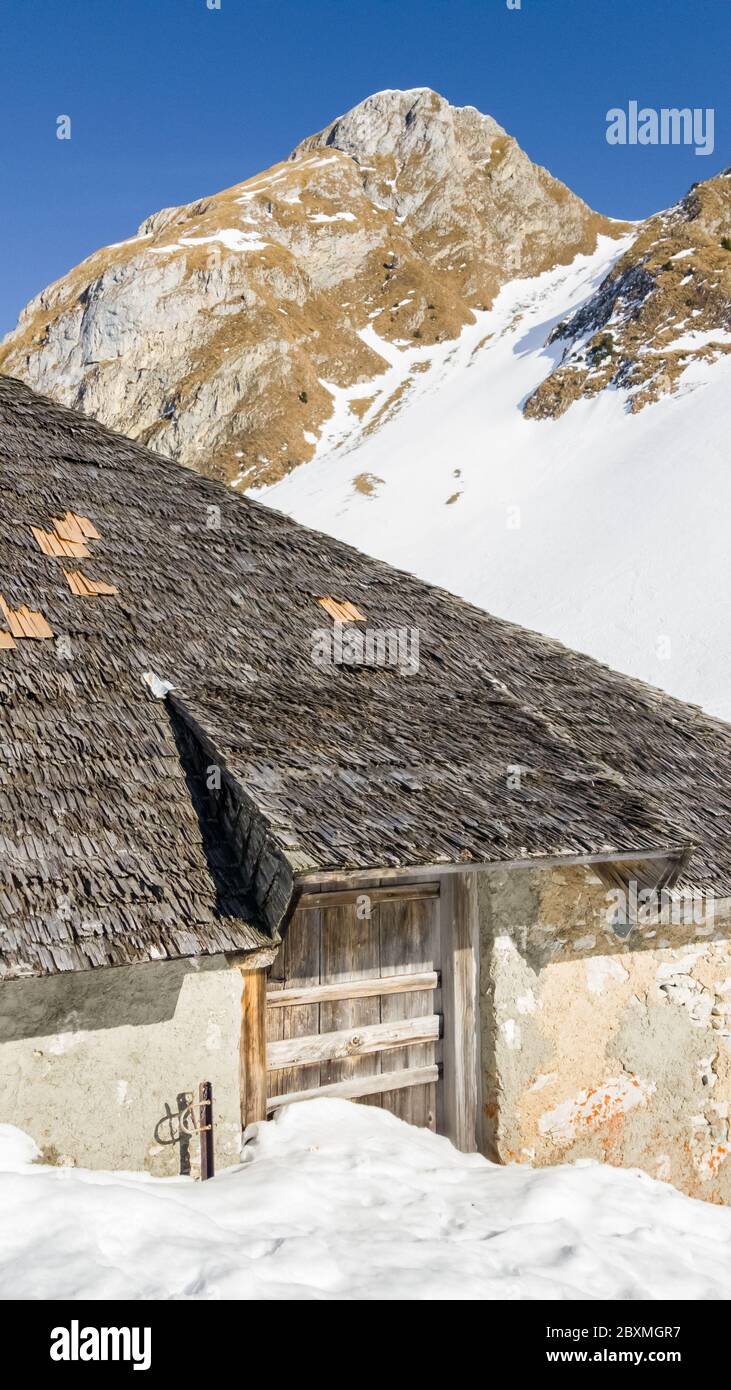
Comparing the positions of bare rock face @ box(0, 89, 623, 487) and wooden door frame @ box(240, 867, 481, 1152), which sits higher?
bare rock face @ box(0, 89, 623, 487)

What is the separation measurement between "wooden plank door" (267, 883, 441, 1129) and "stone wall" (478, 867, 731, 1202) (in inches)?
14.5

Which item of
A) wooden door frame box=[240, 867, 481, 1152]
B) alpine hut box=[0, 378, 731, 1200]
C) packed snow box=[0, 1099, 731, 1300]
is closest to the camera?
packed snow box=[0, 1099, 731, 1300]

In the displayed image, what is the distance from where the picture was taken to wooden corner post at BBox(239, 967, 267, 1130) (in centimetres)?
553

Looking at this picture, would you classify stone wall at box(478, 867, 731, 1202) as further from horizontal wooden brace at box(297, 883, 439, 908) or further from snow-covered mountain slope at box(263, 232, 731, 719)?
snow-covered mountain slope at box(263, 232, 731, 719)

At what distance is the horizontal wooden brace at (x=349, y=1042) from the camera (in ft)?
19.1

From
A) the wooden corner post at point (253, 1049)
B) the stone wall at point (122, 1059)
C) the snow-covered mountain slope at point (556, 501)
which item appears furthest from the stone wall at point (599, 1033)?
the snow-covered mountain slope at point (556, 501)

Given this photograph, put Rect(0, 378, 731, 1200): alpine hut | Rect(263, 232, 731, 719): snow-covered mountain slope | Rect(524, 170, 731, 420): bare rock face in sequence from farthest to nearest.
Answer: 1. Rect(524, 170, 731, 420): bare rock face
2. Rect(263, 232, 731, 719): snow-covered mountain slope
3. Rect(0, 378, 731, 1200): alpine hut

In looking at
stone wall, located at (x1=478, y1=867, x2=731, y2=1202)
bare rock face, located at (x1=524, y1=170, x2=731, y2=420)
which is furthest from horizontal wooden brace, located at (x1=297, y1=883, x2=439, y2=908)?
bare rock face, located at (x1=524, y1=170, x2=731, y2=420)

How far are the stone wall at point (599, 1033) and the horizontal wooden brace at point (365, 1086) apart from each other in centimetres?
39

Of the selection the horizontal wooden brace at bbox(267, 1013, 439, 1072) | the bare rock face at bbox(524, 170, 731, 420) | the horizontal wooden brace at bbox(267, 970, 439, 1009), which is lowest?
the horizontal wooden brace at bbox(267, 1013, 439, 1072)

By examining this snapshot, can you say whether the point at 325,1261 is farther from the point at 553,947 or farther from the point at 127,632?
the point at 127,632

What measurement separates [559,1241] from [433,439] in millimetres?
60468

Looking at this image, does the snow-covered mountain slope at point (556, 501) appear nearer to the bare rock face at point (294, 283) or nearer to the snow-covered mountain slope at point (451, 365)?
the snow-covered mountain slope at point (451, 365)
